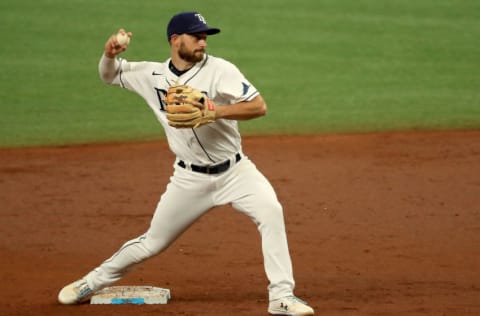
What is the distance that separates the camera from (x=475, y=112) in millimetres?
13305

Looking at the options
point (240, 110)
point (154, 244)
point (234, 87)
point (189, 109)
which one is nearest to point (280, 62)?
point (154, 244)

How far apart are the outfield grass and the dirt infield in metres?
1.05

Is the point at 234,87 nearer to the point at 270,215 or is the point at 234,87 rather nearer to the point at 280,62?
the point at 270,215

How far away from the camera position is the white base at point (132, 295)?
6922 millimetres

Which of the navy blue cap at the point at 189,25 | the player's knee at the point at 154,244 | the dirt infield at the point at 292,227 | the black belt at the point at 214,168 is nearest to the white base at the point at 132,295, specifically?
the dirt infield at the point at 292,227

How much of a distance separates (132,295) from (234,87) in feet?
5.47

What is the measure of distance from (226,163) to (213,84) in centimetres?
52

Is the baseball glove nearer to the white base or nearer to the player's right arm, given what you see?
the player's right arm

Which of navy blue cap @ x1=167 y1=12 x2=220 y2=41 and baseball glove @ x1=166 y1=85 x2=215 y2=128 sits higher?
navy blue cap @ x1=167 y1=12 x2=220 y2=41

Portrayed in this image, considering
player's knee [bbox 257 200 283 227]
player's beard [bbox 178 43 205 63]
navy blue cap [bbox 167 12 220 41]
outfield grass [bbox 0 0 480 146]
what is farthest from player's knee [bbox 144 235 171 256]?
outfield grass [bbox 0 0 480 146]

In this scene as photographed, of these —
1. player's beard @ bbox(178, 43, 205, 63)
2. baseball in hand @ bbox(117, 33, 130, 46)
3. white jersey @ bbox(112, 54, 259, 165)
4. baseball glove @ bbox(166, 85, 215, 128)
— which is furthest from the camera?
baseball in hand @ bbox(117, 33, 130, 46)

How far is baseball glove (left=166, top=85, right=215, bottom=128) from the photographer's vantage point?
6.14 meters

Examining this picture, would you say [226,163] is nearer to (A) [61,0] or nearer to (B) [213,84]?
(B) [213,84]

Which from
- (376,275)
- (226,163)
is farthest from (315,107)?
(226,163)
